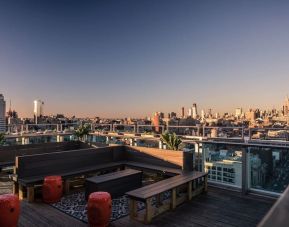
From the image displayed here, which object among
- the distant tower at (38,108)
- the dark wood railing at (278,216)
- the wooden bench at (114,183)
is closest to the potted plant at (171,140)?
the wooden bench at (114,183)

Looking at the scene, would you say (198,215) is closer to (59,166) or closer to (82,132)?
(59,166)

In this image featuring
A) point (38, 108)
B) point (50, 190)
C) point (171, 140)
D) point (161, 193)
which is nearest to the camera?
point (161, 193)

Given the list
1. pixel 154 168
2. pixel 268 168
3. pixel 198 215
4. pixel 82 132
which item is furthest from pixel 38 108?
pixel 268 168

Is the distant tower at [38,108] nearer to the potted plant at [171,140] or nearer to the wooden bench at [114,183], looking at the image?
the potted plant at [171,140]

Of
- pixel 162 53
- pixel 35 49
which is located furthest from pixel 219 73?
pixel 35 49

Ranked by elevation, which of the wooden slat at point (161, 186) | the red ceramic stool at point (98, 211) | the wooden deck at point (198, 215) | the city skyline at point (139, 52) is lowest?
the wooden deck at point (198, 215)

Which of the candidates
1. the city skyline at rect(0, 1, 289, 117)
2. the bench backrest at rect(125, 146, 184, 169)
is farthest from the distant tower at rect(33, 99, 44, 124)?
the bench backrest at rect(125, 146, 184, 169)

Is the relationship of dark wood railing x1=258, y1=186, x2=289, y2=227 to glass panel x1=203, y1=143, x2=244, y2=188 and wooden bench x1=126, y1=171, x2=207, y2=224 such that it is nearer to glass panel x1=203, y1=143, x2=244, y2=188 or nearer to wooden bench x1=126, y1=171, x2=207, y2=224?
wooden bench x1=126, y1=171, x2=207, y2=224
